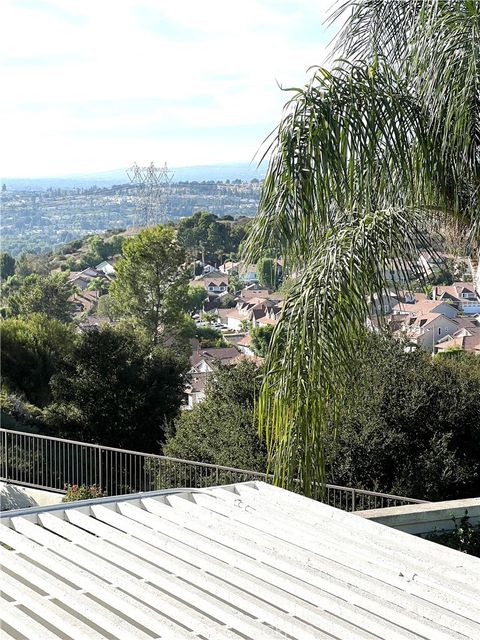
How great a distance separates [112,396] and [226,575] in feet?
62.0

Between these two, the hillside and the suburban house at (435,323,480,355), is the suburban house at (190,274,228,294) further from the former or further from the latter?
the suburban house at (435,323,480,355)

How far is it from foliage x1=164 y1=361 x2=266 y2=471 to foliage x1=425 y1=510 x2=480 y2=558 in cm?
626

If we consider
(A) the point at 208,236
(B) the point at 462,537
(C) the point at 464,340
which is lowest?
(C) the point at 464,340

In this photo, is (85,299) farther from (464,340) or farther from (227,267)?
(464,340)

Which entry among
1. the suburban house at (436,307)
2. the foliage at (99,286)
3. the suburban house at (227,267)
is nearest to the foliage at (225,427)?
the suburban house at (436,307)

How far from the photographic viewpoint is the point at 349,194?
21.2 feet

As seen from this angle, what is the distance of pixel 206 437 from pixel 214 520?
396 inches

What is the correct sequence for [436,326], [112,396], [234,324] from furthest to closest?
[234,324] → [436,326] → [112,396]

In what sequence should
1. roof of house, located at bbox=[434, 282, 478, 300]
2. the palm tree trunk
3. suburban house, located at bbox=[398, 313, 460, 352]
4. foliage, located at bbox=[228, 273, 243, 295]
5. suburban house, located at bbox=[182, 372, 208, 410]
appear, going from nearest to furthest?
the palm tree trunk → suburban house, located at bbox=[182, 372, 208, 410] → suburban house, located at bbox=[398, 313, 460, 352] → roof of house, located at bbox=[434, 282, 478, 300] → foliage, located at bbox=[228, 273, 243, 295]

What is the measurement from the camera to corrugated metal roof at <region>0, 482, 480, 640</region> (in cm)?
337

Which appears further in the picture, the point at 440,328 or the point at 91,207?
the point at 91,207

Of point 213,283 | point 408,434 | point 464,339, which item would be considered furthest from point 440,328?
point 408,434

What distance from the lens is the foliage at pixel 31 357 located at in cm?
3114

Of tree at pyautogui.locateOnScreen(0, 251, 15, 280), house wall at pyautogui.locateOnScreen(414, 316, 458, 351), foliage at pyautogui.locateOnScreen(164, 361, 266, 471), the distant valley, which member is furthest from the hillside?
foliage at pyautogui.locateOnScreen(164, 361, 266, 471)
